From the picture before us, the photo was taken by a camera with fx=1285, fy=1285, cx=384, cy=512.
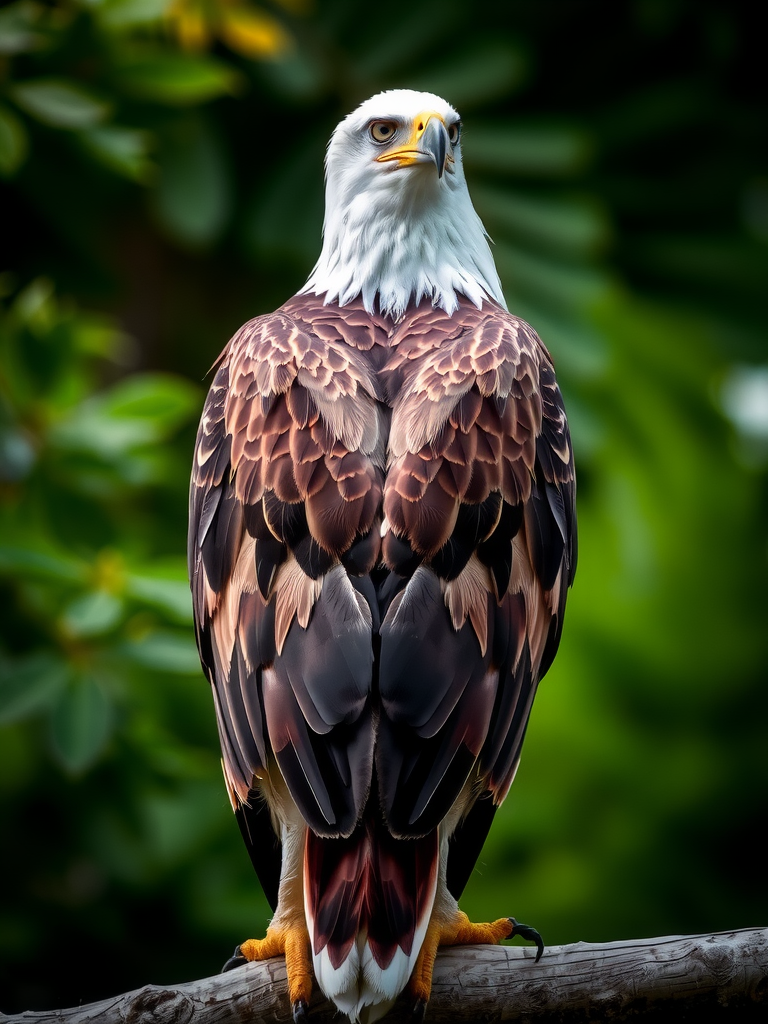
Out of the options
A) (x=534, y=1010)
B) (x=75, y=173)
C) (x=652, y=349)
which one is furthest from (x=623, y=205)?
(x=534, y=1010)

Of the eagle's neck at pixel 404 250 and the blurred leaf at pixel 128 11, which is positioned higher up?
the blurred leaf at pixel 128 11

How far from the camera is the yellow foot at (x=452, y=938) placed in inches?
129

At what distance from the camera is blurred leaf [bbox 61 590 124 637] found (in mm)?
4457

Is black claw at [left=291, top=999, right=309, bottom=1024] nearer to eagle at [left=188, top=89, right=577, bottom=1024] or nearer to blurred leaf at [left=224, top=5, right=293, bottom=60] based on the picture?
→ eagle at [left=188, top=89, right=577, bottom=1024]

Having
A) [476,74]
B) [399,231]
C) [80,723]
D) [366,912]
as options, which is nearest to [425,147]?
[399,231]

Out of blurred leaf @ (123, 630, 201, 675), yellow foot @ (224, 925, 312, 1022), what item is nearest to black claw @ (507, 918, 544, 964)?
yellow foot @ (224, 925, 312, 1022)

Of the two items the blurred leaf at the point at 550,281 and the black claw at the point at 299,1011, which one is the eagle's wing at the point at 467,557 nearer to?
the black claw at the point at 299,1011

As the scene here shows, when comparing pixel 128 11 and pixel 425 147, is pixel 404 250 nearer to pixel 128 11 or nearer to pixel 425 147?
pixel 425 147

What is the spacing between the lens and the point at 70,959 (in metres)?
6.35

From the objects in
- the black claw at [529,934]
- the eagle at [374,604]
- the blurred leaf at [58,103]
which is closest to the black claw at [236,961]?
the eagle at [374,604]

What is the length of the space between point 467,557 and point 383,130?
185cm

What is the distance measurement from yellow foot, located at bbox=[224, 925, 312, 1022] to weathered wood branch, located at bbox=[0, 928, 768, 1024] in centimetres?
5

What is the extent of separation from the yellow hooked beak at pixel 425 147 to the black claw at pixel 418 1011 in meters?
2.50

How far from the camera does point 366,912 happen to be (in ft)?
10.1
